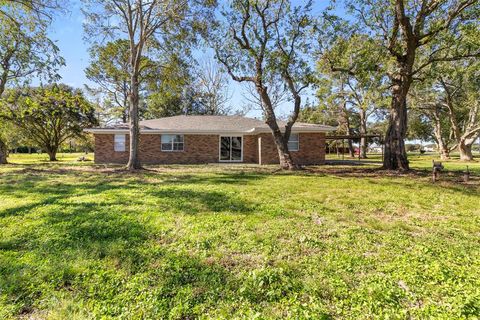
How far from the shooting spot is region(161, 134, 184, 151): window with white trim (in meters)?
18.8

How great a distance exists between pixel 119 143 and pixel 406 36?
57.9 ft

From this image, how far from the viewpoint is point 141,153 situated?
1862cm

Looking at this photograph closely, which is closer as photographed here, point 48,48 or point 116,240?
point 116,240

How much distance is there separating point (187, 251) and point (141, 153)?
16.2 meters

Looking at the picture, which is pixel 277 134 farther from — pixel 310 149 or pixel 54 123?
pixel 54 123

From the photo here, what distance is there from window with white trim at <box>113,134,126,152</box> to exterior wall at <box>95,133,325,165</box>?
0.21 meters

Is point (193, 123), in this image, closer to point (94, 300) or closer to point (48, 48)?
point (48, 48)

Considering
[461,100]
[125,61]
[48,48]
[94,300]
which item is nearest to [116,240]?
[94,300]

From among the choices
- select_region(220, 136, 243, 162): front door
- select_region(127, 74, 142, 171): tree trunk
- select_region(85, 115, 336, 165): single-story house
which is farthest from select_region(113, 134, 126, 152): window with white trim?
select_region(220, 136, 243, 162): front door

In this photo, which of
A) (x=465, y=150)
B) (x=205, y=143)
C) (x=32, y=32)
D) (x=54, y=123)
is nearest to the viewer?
(x=32, y=32)

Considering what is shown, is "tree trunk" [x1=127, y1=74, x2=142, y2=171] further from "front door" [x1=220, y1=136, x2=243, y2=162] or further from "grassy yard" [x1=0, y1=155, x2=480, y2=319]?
"front door" [x1=220, y1=136, x2=243, y2=162]

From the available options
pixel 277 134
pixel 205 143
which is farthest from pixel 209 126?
pixel 277 134

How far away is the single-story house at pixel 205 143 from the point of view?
18094 mm

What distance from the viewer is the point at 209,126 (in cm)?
1925
